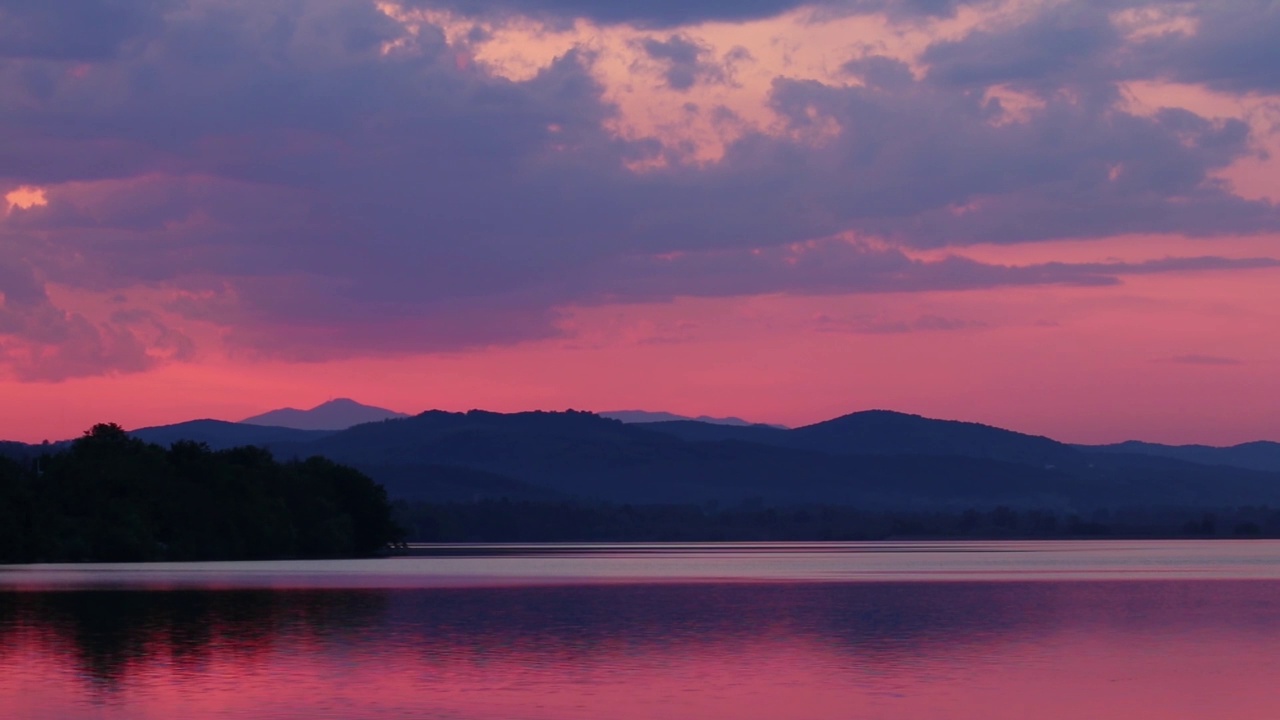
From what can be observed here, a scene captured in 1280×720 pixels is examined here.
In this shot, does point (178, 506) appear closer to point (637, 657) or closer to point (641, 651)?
point (641, 651)

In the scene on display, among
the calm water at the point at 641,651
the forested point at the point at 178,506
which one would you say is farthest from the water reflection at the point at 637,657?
the forested point at the point at 178,506

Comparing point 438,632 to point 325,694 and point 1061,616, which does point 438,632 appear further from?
point 1061,616

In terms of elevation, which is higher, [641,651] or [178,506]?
[178,506]

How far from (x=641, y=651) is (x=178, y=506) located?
402 ft

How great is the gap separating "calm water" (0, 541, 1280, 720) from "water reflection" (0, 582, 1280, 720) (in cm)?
12

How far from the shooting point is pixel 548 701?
38562 mm

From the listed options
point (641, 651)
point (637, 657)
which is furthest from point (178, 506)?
point (637, 657)

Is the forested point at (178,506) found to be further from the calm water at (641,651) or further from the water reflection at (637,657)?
the water reflection at (637,657)

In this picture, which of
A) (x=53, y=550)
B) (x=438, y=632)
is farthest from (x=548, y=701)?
(x=53, y=550)

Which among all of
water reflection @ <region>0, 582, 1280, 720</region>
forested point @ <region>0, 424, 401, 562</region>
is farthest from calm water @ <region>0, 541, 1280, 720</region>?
forested point @ <region>0, 424, 401, 562</region>

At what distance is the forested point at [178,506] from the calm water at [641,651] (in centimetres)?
6069

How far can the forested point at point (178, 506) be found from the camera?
15125cm

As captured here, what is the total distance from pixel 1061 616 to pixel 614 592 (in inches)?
1053

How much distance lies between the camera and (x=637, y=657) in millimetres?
49000
